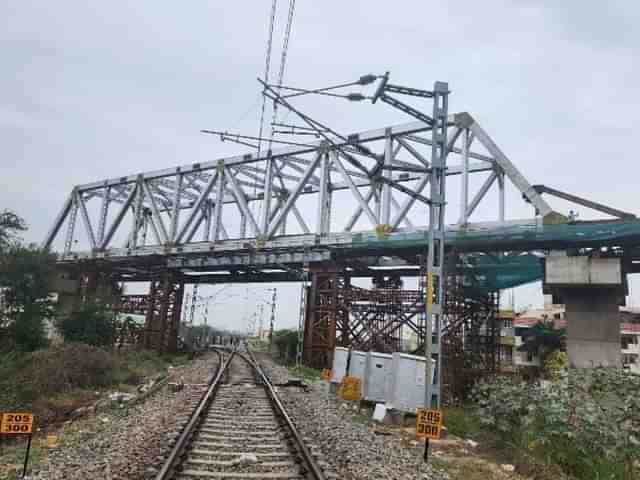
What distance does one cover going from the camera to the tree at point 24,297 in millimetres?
28141

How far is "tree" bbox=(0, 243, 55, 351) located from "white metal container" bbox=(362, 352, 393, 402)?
70.6ft

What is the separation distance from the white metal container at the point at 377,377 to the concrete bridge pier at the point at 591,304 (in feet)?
41.8

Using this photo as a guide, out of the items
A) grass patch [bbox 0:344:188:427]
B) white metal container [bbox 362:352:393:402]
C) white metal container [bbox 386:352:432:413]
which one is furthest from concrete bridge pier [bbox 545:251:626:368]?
grass patch [bbox 0:344:188:427]

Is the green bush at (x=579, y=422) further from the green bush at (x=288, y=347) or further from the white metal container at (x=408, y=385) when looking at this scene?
the green bush at (x=288, y=347)

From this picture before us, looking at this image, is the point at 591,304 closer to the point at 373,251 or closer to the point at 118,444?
the point at 373,251

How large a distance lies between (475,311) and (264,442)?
21580mm

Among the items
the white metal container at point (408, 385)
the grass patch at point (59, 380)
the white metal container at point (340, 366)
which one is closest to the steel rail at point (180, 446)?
the white metal container at point (408, 385)

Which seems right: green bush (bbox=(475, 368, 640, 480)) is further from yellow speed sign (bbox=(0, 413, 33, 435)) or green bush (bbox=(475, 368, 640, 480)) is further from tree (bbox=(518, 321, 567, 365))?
tree (bbox=(518, 321, 567, 365))

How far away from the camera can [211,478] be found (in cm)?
635

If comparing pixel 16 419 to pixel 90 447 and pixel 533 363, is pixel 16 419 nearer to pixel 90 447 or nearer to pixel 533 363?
pixel 90 447

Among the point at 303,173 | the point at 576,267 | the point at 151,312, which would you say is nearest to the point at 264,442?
the point at 576,267

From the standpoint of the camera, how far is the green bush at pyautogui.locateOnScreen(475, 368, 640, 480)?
809 centimetres

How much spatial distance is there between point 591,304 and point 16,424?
24109mm

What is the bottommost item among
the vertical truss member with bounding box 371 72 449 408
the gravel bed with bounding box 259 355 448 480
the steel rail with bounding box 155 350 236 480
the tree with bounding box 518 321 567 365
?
the gravel bed with bounding box 259 355 448 480
